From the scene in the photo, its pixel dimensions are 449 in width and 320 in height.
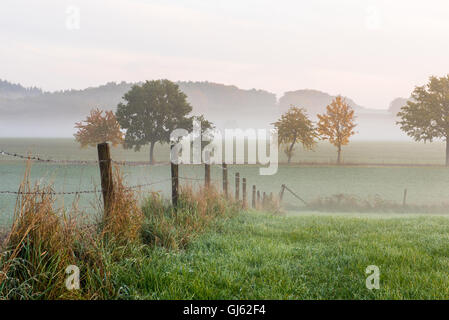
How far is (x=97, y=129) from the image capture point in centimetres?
4497

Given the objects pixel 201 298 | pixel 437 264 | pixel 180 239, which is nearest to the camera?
pixel 201 298

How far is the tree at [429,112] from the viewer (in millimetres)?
41156

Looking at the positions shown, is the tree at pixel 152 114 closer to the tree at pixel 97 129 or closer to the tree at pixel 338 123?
the tree at pixel 97 129

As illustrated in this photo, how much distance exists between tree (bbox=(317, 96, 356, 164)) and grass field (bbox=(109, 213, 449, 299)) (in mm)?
36838

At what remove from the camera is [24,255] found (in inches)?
156

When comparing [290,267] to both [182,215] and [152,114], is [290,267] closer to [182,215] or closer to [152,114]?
[182,215]

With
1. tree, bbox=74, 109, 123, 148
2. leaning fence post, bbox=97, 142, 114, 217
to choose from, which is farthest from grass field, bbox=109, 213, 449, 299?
tree, bbox=74, 109, 123, 148

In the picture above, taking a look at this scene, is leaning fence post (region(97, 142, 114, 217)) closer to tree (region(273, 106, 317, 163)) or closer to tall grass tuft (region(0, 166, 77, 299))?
tall grass tuft (region(0, 166, 77, 299))

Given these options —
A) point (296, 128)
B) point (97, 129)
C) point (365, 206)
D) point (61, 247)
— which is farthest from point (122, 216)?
point (97, 129)

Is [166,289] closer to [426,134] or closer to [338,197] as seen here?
[338,197]

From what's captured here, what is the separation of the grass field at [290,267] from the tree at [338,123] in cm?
3684

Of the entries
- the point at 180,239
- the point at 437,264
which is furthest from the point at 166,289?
the point at 437,264

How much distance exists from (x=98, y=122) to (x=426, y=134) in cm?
4006

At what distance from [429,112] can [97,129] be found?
3994cm
